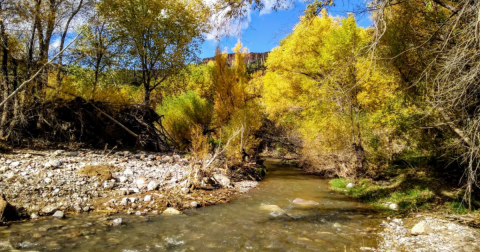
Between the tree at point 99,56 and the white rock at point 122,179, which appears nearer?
the white rock at point 122,179

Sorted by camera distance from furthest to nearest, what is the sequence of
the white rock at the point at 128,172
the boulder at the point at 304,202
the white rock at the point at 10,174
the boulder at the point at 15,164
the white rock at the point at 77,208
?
the white rock at the point at 128,172, the boulder at the point at 304,202, the boulder at the point at 15,164, the white rock at the point at 10,174, the white rock at the point at 77,208

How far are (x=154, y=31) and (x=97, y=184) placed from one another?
32.9 ft

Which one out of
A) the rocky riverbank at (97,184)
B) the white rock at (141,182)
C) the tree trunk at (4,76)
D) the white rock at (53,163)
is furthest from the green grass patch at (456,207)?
the tree trunk at (4,76)

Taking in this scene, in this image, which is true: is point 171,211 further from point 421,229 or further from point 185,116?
point 185,116

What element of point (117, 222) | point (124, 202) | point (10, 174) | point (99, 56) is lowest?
point (117, 222)

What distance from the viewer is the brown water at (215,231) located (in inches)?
181

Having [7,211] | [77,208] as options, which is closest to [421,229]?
[77,208]

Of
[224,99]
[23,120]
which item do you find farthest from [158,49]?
[23,120]

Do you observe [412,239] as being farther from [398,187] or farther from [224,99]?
[224,99]

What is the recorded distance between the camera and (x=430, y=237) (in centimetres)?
506

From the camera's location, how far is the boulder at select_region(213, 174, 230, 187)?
31.5 ft

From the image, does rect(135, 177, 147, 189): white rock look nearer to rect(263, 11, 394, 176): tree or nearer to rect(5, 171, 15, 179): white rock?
rect(5, 171, 15, 179): white rock

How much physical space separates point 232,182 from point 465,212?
670 centimetres

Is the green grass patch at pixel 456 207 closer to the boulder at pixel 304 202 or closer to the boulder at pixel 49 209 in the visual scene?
the boulder at pixel 304 202
